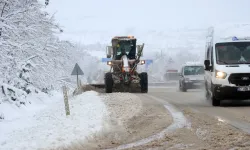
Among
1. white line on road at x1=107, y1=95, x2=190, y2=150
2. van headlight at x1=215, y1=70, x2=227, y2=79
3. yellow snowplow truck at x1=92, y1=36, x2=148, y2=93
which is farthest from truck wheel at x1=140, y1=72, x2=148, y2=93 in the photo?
white line on road at x1=107, y1=95, x2=190, y2=150

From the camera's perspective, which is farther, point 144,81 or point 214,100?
point 144,81

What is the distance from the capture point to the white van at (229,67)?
13.2 meters

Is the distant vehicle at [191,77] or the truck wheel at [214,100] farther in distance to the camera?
the distant vehicle at [191,77]

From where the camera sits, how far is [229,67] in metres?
13.4

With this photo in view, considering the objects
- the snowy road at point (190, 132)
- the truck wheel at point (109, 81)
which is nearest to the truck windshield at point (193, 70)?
the truck wheel at point (109, 81)

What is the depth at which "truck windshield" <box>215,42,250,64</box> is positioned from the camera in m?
13.8

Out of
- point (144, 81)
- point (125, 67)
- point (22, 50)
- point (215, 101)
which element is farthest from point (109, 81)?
point (215, 101)

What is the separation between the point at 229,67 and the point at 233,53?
33.9 inches

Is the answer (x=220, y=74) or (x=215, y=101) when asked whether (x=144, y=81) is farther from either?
(x=220, y=74)

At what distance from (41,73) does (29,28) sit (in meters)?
5.13

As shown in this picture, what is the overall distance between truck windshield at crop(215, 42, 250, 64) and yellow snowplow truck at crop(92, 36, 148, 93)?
9648 millimetres

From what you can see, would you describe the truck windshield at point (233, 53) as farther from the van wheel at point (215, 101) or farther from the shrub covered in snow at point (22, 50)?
the shrub covered in snow at point (22, 50)

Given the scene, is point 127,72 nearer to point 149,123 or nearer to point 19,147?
point 149,123

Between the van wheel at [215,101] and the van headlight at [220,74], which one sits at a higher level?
the van headlight at [220,74]
